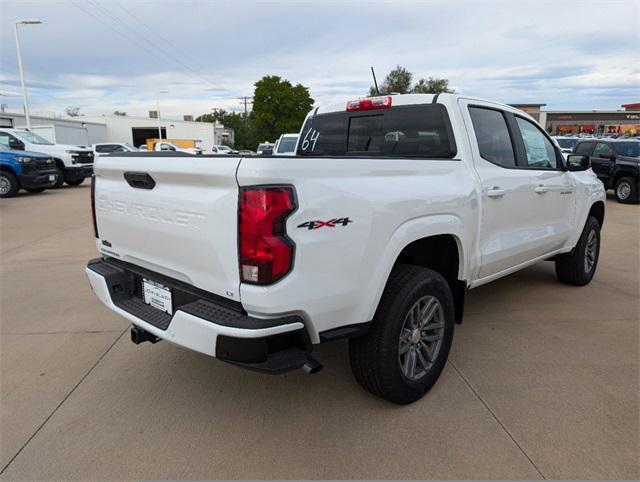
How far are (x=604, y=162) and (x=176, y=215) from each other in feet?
49.8

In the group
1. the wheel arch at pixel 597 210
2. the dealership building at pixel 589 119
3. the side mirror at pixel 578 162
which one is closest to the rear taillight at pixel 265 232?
the side mirror at pixel 578 162

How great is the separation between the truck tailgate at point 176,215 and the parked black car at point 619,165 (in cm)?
1377

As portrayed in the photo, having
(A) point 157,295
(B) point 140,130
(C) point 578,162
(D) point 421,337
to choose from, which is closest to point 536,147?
(C) point 578,162

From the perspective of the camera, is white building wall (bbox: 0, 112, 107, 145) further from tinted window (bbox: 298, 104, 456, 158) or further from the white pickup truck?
the white pickup truck

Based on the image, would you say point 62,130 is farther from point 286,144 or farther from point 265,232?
point 265,232

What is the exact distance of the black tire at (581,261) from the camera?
5.09 m

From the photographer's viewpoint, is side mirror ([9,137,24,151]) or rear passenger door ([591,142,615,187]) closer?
rear passenger door ([591,142,615,187])

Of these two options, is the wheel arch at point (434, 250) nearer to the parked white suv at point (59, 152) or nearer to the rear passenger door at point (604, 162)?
the rear passenger door at point (604, 162)

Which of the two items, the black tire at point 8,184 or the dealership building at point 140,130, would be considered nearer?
the black tire at point 8,184

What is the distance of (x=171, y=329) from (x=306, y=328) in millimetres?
690

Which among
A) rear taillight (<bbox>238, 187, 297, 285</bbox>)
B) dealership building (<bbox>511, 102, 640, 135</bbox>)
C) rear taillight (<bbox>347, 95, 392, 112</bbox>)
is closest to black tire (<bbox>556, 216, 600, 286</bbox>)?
rear taillight (<bbox>347, 95, 392, 112</bbox>)

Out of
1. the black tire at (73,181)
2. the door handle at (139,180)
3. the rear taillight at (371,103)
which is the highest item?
the rear taillight at (371,103)

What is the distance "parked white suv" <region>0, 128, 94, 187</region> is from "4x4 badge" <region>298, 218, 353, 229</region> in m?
15.1

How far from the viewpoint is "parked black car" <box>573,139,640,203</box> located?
525 inches
